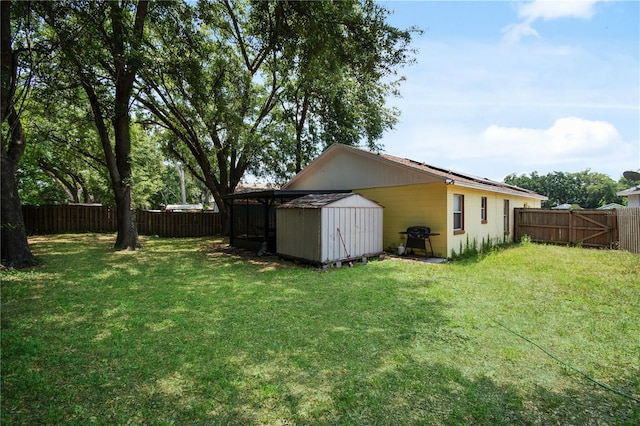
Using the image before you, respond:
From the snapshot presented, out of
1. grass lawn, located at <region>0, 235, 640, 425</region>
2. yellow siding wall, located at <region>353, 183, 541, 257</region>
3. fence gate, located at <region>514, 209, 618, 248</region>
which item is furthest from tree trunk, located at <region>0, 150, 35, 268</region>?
fence gate, located at <region>514, 209, 618, 248</region>

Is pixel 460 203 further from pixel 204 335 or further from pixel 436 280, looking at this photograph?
pixel 204 335

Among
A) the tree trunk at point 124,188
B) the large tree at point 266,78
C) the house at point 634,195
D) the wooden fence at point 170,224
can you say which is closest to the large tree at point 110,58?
the tree trunk at point 124,188

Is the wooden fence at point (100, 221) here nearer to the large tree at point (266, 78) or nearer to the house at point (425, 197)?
the large tree at point (266, 78)

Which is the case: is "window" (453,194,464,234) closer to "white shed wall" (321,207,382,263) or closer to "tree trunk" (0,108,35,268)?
"white shed wall" (321,207,382,263)

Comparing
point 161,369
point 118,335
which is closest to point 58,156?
point 118,335

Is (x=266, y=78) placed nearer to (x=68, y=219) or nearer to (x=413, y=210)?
(x=413, y=210)

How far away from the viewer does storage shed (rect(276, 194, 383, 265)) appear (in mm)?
8258

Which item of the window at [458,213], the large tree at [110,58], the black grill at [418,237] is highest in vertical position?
the large tree at [110,58]

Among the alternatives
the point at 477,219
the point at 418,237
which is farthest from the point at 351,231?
the point at 477,219

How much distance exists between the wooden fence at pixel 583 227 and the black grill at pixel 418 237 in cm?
681

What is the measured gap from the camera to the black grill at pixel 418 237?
9.51 metres

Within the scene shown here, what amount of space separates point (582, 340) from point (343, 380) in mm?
3153

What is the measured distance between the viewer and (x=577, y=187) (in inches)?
2415

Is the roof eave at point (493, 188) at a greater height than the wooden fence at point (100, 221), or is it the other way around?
the roof eave at point (493, 188)
